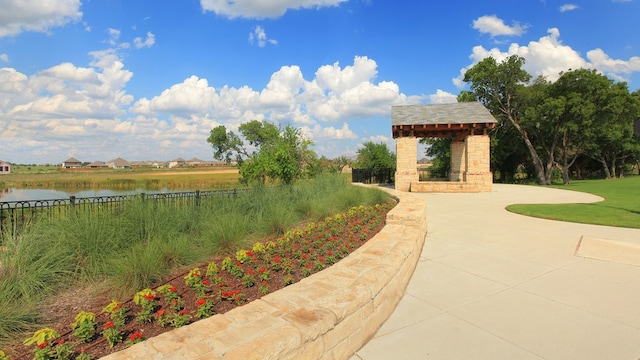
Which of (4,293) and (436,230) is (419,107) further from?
(4,293)

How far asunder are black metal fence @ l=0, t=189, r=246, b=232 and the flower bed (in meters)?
2.78

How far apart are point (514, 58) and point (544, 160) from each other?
14.1 m

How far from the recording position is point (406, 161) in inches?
667

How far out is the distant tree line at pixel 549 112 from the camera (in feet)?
74.7

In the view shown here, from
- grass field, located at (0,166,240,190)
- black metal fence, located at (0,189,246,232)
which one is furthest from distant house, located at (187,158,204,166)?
black metal fence, located at (0,189,246,232)

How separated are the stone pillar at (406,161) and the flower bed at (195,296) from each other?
11981 mm

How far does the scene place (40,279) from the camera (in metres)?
3.17

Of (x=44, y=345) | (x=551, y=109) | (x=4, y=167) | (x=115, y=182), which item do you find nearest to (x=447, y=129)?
(x=551, y=109)

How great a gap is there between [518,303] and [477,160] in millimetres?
14934

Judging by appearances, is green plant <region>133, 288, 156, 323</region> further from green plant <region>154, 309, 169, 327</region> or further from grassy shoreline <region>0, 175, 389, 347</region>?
grassy shoreline <region>0, 175, 389, 347</region>

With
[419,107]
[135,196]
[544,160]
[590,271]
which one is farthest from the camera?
[544,160]

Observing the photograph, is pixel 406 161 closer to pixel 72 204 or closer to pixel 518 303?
pixel 518 303

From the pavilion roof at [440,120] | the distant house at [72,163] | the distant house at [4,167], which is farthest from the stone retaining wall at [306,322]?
the distant house at [72,163]

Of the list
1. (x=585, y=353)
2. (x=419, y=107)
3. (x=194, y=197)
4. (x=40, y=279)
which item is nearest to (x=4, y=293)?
(x=40, y=279)
